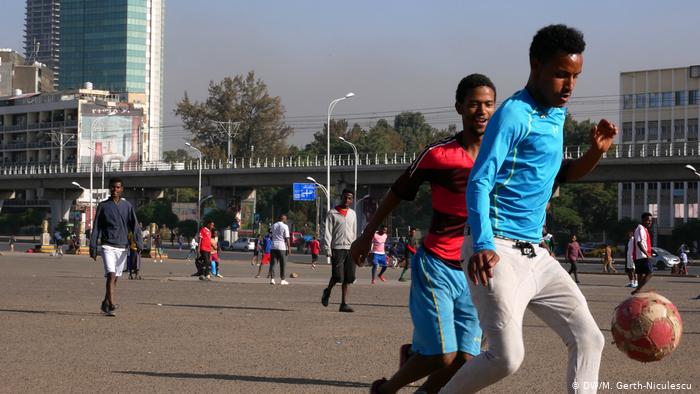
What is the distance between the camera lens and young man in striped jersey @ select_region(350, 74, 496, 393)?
6.54 metres

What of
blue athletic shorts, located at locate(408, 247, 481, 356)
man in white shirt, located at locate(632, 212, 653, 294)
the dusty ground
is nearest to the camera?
blue athletic shorts, located at locate(408, 247, 481, 356)

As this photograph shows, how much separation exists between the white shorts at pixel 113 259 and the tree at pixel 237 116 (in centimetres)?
10774

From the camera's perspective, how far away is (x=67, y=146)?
142250 mm

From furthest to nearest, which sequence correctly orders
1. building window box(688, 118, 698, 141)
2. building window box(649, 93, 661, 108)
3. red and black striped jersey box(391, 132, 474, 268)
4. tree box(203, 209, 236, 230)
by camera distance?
building window box(649, 93, 661, 108), building window box(688, 118, 698, 141), tree box(203, 209, 236, 230), red and black striped jersey box(391, 132, 474, 268)

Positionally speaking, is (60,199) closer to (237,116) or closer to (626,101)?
(237,116)

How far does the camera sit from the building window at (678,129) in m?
104

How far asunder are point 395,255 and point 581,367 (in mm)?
47145

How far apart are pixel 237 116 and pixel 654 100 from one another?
43.0 metres

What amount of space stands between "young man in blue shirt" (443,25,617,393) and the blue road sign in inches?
3146

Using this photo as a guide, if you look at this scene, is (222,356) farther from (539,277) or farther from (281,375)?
(539,277)

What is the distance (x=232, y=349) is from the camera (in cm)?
1110

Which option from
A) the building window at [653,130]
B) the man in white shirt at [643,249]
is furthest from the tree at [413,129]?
the man in white shirt at [643,249]

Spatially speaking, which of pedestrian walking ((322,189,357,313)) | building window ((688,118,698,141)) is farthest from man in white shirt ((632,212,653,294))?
building window ((688,118,698,141))

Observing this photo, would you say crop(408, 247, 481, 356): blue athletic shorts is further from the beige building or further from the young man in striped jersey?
the beige building
